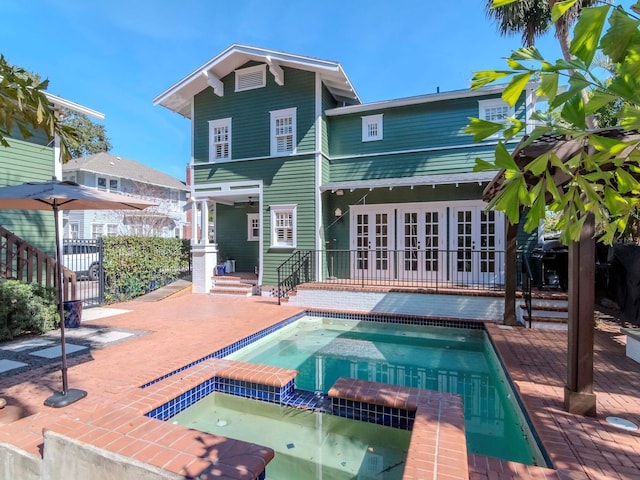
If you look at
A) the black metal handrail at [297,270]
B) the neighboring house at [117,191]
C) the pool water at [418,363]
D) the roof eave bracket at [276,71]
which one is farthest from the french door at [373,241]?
the neighboring house at [117,191]

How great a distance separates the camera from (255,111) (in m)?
Result: 11.6

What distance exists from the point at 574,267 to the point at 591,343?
780mm

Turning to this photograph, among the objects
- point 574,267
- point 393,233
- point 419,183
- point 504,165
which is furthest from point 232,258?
point 504,165

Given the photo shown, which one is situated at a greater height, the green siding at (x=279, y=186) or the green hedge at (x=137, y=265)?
the green siding at (x=279, y=186)

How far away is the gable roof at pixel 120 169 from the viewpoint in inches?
890

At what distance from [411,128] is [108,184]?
22554mm

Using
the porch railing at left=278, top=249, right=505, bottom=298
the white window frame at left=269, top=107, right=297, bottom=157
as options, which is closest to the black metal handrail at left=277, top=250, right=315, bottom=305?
the porch railing at left=278, top=249, right=505, bottom=298

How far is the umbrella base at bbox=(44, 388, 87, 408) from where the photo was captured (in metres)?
3.53

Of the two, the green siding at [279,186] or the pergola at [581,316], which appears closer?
the pergola at [581,316]

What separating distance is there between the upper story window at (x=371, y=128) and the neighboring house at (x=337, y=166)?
3cm

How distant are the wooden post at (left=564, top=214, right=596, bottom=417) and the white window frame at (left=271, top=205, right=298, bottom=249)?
832 centimetres

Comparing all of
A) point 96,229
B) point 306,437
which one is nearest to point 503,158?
point 306,437

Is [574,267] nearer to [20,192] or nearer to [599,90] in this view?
[599,90]

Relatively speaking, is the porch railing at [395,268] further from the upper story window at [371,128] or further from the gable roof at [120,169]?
the gable roof at [120,169]
